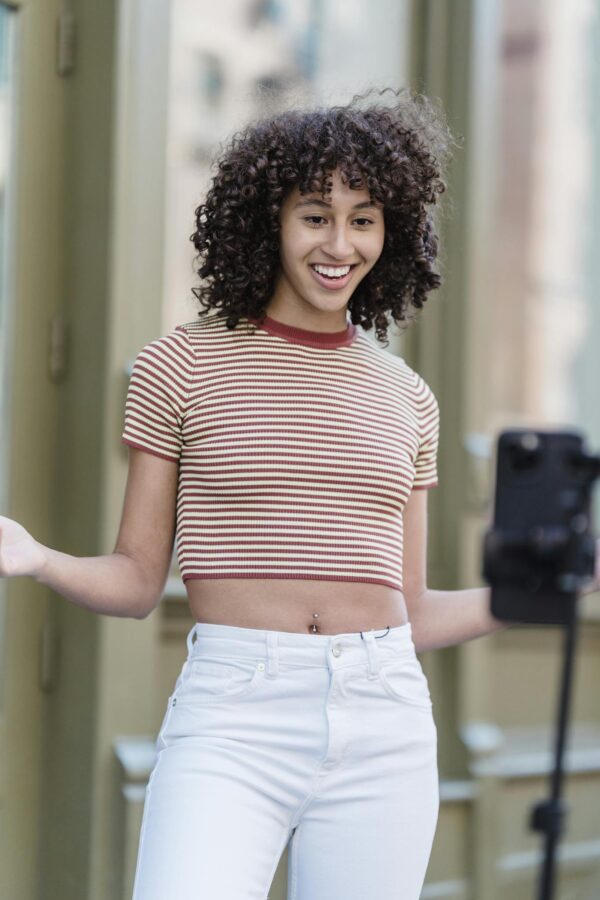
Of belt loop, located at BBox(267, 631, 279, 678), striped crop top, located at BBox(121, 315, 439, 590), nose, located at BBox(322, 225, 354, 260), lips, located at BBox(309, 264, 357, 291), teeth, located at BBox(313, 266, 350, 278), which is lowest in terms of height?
belt loop, located at BBox(267, 631, 279, 678)

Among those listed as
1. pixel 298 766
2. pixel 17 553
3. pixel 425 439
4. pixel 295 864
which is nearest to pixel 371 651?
pixel 298 766

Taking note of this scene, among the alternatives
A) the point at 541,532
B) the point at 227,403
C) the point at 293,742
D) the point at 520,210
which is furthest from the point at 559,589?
the point at 520,210

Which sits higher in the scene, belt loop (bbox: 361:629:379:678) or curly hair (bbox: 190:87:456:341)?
curly hair (bbox: 190:87:456:341)

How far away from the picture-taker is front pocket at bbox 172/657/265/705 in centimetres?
204

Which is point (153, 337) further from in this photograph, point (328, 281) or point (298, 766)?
point (298, 766)

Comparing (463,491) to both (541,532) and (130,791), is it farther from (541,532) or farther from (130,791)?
(541,532)

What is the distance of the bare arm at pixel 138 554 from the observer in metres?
2.11

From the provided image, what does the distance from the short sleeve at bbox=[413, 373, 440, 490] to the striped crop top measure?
0.33ft

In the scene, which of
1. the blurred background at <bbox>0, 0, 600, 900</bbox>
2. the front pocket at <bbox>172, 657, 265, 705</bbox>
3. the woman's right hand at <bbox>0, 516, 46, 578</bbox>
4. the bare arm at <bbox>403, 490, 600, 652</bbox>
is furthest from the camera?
the blurred background at <bbox>0, 0, 600, 900</bbox>

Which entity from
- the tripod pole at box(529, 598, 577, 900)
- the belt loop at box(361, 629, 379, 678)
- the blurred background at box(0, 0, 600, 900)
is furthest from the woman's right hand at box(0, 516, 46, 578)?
the blurred background at box(0, 0, 600, 900)

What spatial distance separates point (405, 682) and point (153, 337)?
1411 millimetres

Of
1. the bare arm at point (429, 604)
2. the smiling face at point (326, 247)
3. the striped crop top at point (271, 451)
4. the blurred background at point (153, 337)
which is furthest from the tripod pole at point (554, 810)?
the blurred background at point (153, 337)

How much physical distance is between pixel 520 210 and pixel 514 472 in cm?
320

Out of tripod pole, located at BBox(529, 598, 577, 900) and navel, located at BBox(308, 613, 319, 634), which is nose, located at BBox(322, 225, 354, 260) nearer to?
navel, located at BBox(308, 613, 319, 634)
